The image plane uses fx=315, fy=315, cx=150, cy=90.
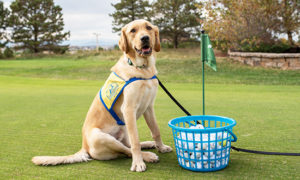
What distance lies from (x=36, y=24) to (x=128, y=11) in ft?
43.8

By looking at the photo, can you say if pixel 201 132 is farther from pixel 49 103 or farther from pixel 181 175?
pixel 49 103

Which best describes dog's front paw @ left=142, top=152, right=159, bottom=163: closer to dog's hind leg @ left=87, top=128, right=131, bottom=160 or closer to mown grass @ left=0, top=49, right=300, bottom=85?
dog's hind leg @ left=87, top=128, right=131, bottom=160

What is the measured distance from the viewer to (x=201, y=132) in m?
2.83

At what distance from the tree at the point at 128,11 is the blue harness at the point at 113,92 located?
3857 centimetres

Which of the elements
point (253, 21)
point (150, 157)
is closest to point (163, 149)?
point (150, 157)

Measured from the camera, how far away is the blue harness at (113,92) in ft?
10.7

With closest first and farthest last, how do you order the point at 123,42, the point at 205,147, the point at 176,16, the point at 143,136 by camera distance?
the point at 205,147, the point at 123,42, the point at 143,136, the point at 176,16

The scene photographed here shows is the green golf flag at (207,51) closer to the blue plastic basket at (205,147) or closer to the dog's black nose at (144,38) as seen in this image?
the dog's black nose at (144,38)

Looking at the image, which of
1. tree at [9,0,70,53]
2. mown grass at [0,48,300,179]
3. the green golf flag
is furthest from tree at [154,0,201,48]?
the green golf flag

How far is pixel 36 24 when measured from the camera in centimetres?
4416

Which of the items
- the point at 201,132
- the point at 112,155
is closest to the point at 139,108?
the point at 112,155

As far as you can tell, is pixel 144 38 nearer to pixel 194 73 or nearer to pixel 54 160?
pixel 54 160

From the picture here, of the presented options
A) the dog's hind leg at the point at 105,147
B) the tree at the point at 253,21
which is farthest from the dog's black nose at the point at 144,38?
the tree at the point at 253,21

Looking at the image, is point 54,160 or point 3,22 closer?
point 54,160
